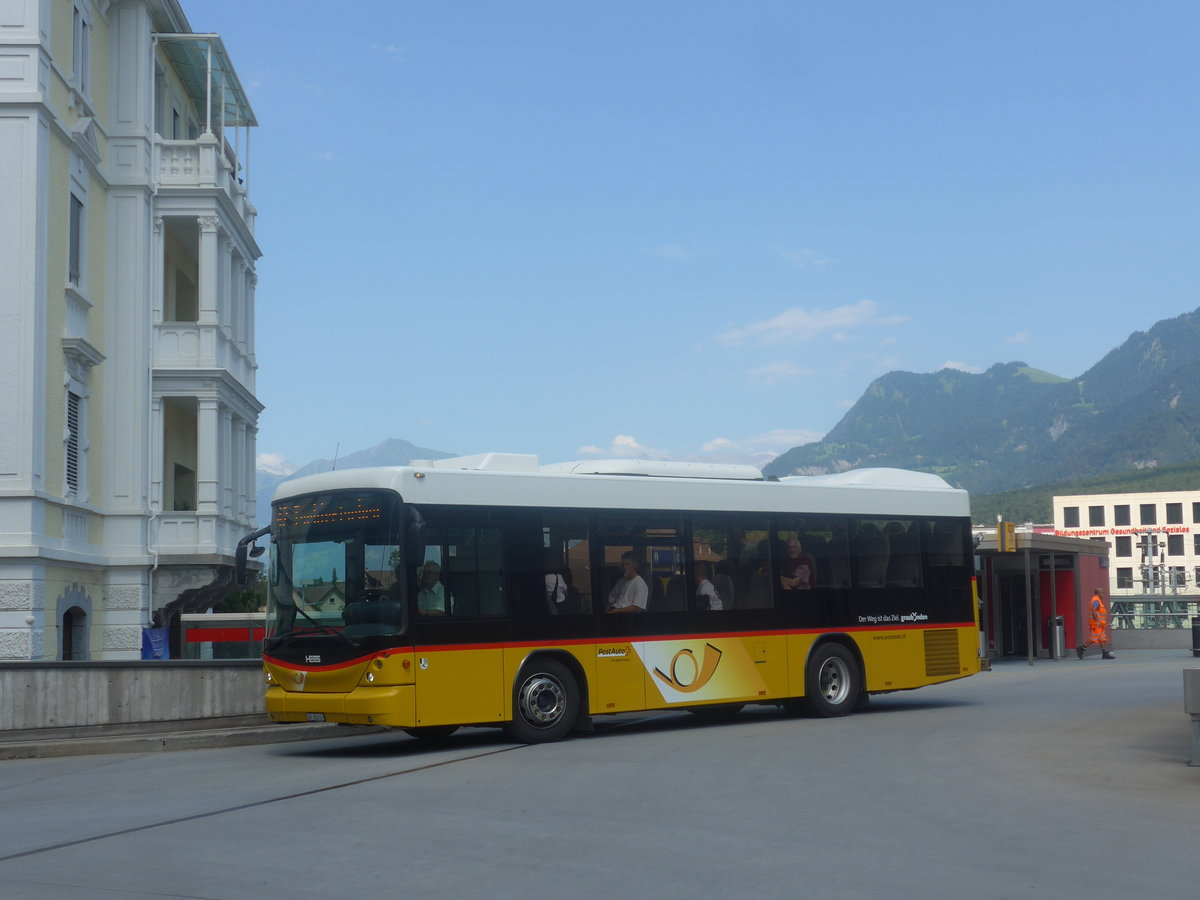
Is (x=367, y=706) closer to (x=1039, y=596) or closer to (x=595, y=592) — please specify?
(x=595, y=592)

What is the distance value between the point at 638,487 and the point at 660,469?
643 millimetres

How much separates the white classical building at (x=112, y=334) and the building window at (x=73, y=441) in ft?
0.13

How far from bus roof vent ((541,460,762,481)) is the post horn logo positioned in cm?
209

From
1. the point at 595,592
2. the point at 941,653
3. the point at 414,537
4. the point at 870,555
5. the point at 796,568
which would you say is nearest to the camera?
the point at 414,537

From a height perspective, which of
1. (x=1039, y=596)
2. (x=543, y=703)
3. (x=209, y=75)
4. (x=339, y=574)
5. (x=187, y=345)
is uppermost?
(x=209, y=75)

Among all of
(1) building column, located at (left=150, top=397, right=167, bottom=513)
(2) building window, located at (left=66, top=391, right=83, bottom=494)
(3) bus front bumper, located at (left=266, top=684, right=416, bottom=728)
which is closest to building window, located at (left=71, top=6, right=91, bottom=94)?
(2) building window, located at (left=66, top=391, right=83, bottom=494)

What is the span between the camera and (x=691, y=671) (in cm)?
1733

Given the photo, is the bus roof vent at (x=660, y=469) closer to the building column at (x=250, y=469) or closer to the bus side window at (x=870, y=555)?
the bus side window at (x=870, y=555)

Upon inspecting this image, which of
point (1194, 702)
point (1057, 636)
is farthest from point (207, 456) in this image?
point (1194, 702)

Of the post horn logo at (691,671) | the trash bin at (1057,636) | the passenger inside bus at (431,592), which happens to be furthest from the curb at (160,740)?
the trash bin at (1057,636)

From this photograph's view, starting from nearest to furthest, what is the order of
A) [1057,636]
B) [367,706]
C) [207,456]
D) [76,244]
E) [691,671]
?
[367,706] → [691,671] → [76,244] → [207,456] → [1057,636]

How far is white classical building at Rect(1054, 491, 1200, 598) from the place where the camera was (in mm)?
144000

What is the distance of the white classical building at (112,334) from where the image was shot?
24.0 meters

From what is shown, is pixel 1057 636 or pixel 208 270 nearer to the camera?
pixel 208 270
